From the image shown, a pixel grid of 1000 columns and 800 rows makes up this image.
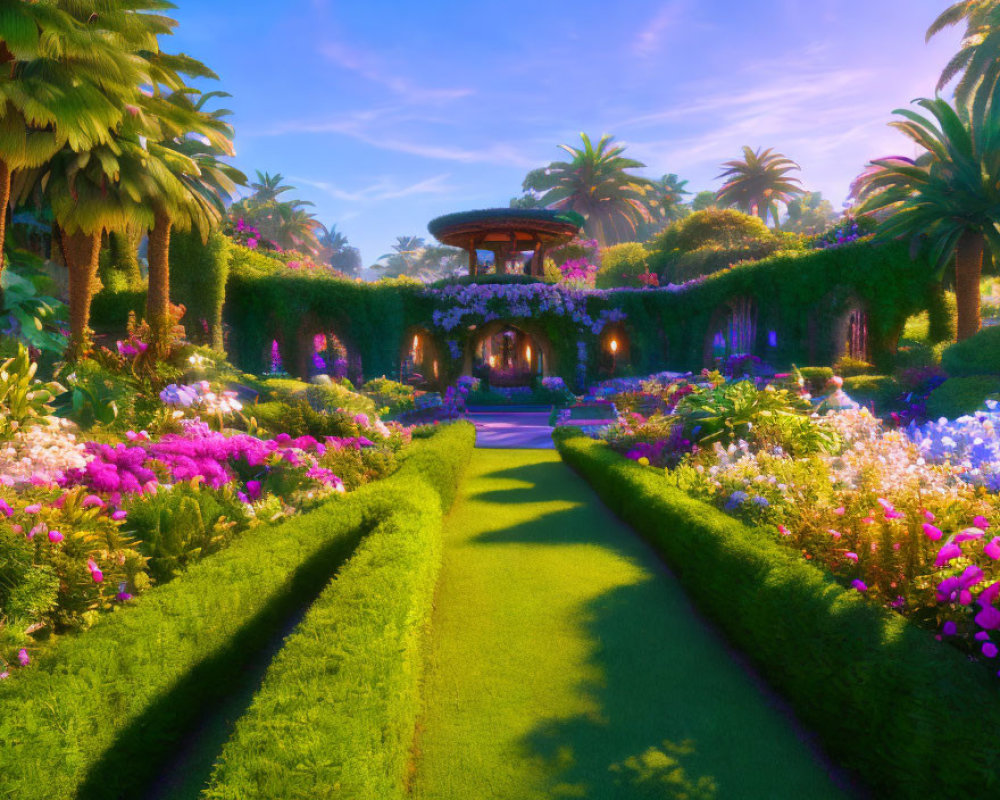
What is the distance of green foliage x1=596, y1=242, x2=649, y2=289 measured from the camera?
108 ft

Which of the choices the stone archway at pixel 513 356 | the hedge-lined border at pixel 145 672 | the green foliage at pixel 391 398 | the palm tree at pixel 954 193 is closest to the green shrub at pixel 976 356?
the palm tree at pixel 954 193

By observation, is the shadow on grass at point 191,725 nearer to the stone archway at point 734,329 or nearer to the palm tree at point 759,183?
the stone archway at point 734,329

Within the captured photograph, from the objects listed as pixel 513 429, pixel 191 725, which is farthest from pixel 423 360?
pixel 191 725

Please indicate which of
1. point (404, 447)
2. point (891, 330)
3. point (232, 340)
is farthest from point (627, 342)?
point (404, 447)

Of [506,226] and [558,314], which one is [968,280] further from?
[506,226]

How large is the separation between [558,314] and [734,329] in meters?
7.25

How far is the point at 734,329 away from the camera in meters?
25.2

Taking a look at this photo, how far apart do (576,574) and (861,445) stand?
3.62m

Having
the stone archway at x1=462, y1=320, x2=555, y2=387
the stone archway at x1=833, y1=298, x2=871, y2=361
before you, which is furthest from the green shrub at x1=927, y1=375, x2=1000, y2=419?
the stone archway at x1=462, y1=320, x2=555, y2=387

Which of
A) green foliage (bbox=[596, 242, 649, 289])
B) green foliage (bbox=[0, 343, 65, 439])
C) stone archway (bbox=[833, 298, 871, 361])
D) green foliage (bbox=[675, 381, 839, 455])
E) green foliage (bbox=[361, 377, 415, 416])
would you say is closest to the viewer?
green foliage (bbox=[0, 343, 65, 439])

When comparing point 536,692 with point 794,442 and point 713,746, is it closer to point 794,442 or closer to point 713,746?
point 713,746

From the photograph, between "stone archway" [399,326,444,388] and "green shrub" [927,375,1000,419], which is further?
"stone archway" [399,326,444,388]

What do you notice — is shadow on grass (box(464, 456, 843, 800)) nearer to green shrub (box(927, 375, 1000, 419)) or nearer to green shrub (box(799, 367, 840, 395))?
green shrub (box(927, 375, 1000, 419))

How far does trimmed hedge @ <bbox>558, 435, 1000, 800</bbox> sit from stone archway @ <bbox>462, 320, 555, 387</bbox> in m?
21.8
